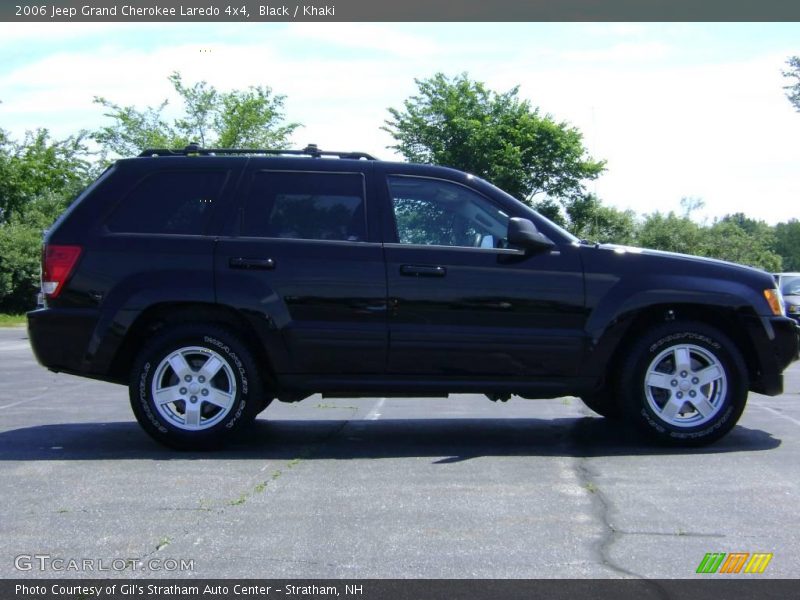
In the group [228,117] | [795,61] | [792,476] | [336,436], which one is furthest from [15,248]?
[792,476]

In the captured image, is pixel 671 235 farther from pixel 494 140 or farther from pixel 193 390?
pixel 193 390

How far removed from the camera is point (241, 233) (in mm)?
6945

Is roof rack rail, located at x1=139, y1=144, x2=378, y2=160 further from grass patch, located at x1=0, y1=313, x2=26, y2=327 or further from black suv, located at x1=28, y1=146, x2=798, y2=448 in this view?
grass patch, located at x1=0, y1=313, x2=26, y2=327

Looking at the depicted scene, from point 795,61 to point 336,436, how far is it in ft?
80.2

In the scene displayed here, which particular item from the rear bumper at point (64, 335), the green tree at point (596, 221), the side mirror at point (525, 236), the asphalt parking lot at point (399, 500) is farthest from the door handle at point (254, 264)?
the green tree at point (596, 221)

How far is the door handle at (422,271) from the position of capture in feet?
22.2

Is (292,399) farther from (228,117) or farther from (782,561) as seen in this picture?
(228,117)

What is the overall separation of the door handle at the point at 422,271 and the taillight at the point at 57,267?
7.11ft

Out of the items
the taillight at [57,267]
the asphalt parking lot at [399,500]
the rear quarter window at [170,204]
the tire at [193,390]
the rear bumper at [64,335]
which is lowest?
the asphalt parking lot at [399,500]

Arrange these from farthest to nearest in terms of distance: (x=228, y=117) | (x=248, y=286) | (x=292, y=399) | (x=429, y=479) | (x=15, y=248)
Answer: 1. (x=228, y=117)
2. (x=15, y=248)
3. (x=292, y=399)
4. (x=248, y=286)
5. (x=429, y=479)
